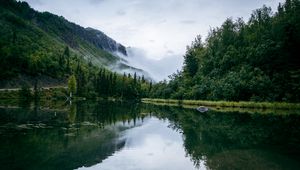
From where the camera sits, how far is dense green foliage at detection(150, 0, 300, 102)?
257ft

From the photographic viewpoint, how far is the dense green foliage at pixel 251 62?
257ft

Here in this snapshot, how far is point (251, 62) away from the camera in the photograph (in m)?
90.2

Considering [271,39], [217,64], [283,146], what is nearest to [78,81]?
[217,64]

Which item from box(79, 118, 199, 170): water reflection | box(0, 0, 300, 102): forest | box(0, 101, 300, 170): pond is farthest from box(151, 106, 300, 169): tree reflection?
box(0, 0, 300, 102): forest

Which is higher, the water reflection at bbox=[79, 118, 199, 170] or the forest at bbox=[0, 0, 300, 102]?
the forest at bbox=[0, 0, 300, 102]

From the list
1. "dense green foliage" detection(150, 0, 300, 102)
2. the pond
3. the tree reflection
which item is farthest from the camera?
"dense green foliage" detection(150, 0, 300, 102)

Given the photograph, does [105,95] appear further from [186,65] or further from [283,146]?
[283,146]

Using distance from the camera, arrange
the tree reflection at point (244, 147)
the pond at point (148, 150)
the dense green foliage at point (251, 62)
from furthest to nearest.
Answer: the dense green foliage at point (251, 62) < the tree reflection at point (244, 147) < the pond at point (148, 150)

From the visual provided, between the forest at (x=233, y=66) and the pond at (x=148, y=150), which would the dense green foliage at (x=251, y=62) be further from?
the pond at (x=148, y=150)

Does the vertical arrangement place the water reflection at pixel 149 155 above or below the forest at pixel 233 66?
below

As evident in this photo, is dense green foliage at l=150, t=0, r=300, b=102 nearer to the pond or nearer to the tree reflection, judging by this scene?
the tree reflection

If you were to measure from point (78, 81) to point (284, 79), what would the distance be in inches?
4107

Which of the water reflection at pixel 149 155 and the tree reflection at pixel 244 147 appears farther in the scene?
the tree reflection at pixel 244 147

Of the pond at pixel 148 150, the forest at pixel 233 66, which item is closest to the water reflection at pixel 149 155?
the pond at pixel 148 150
